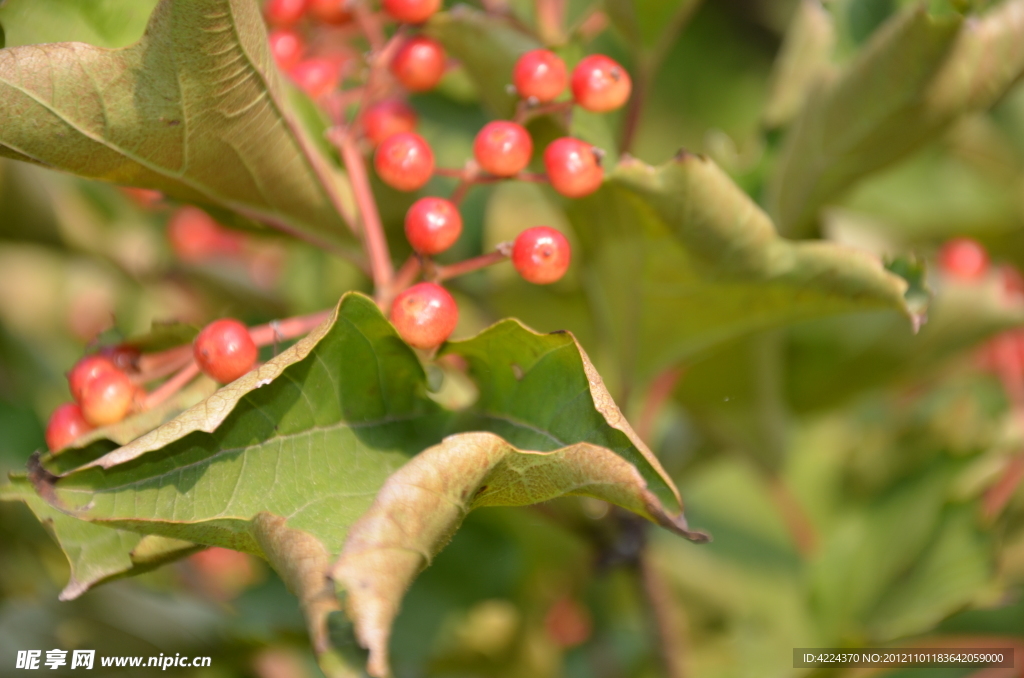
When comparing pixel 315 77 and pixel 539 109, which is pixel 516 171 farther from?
pixel 315 77

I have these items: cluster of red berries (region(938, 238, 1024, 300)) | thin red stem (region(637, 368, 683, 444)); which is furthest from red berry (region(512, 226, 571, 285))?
cluster of red berries (region(938, 238, 1024, 300))

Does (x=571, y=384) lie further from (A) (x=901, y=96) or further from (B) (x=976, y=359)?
(B) (x=976, y=359)

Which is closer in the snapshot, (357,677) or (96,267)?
(357,677)

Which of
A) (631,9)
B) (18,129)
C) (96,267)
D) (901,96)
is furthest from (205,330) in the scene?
(96,267)

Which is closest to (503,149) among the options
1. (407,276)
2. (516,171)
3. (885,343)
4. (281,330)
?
(516,171)

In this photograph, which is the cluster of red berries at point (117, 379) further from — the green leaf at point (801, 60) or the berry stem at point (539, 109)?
the green leaf at point (801, 60)

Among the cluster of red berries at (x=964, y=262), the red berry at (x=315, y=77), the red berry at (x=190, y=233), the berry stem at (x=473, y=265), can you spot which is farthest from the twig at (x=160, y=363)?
the cluster of red berries at (x=964, y=262)
